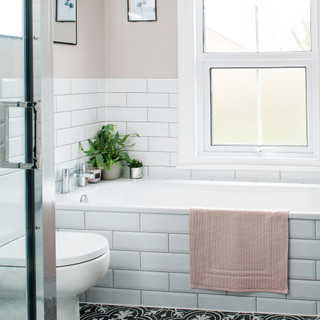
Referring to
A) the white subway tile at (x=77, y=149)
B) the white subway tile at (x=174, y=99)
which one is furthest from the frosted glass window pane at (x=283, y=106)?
the white subway tile at (x=77, y=149)

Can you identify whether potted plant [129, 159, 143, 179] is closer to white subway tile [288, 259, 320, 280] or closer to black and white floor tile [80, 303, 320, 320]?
black and white floor tile [80, 303, 320, 320]

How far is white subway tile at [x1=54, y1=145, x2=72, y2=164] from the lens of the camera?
10.5 feet

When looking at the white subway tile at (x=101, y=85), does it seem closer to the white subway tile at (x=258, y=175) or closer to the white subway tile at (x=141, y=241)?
the white subway tile at (x=258, y=175)


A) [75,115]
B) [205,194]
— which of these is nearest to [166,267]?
[205,194]

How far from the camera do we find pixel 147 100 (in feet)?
12.6

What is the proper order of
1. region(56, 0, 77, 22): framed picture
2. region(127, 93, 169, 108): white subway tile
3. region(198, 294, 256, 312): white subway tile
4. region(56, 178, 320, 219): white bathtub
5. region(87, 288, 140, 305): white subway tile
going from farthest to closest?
region(127, 93, 169, 108): white subway tile < region(56, 178, 320, 219): white bathtub < region(56, 0, 77, 22): framed picture < region(87, 288, 140, 305): white subway tile < region(198, 294, 256, 312): white subway tile

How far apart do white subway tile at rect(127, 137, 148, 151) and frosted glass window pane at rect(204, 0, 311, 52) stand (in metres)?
0.89

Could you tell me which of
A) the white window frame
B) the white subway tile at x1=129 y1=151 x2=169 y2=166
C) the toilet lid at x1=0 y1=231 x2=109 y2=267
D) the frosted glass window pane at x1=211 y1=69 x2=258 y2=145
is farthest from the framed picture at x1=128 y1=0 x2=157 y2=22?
the toilet lid at x1=0 y1=231 x2=109 y2=267

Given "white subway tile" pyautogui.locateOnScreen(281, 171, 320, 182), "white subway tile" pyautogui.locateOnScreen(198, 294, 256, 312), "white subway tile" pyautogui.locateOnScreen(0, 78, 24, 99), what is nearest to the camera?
"white subway tile" pyautogui.locateOnScreen(0, 78, 24, 99)

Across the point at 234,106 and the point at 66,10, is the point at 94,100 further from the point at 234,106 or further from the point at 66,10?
the point at 234,106

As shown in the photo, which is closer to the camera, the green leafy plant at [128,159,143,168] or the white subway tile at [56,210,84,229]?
the white subway tile at [56,210,84,229]

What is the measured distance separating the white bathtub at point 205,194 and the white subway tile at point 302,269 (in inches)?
29.0

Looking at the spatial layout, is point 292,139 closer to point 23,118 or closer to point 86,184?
point 86,184

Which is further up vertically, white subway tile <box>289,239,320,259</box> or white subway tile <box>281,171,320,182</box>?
white subway tile <box>281,171,320,182</box>
